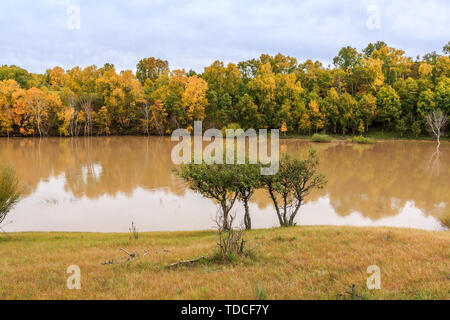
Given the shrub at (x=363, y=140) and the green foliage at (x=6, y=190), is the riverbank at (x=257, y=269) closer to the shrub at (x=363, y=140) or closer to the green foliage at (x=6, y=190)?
the green foliage at (x=6, y=190)

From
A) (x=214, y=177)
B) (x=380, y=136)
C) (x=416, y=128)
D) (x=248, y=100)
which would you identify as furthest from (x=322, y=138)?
(x=214, y=177)

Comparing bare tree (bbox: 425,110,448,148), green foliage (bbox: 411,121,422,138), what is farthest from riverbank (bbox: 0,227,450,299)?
green foliage (bbox: 411,121,422,138)

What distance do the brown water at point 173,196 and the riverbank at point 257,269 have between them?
6.28m

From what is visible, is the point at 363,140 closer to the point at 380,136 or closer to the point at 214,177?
the point at 380,136

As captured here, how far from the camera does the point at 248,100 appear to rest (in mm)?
67375

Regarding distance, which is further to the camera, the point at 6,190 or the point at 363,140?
the point at 363,140

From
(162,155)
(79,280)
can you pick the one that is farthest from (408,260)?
(162,155)

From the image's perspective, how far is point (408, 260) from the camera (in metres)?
8.39

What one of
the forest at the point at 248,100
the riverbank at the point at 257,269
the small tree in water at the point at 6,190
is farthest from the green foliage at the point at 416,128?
the small tree in water at the point at 6,190

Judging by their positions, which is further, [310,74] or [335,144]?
[310,74]

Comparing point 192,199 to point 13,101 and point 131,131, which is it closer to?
point 131,131

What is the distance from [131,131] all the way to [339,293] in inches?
2792

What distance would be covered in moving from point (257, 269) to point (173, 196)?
1622 cm
